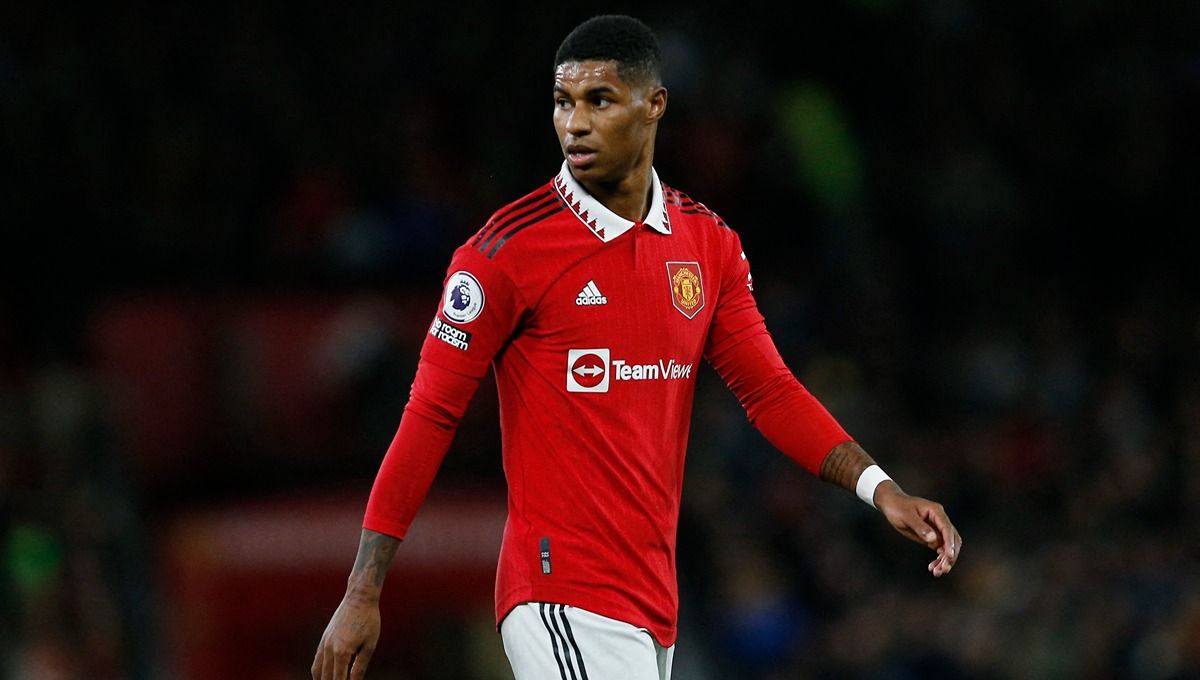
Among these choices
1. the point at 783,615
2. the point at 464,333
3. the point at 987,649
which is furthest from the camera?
the point at 783,615

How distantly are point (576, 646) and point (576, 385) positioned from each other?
625 mm

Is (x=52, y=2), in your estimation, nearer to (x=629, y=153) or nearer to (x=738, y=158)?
(x=738, y=158)

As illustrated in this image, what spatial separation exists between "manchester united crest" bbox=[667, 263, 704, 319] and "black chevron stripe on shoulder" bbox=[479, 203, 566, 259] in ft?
1.06

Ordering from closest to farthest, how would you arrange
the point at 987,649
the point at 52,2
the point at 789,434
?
1. the point at 789,434
2. the point at 987,649
3. the point at 52,2

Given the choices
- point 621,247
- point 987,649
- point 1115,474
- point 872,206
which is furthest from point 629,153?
point 872,206

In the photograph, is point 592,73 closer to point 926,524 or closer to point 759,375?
point 759,375

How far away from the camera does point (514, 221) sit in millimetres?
4109

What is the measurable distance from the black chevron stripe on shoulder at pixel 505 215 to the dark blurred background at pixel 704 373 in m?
5.23

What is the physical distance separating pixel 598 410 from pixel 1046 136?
365 inches

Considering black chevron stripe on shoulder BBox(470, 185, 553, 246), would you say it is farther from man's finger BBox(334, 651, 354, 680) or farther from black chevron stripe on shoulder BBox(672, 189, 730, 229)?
man's finger BBox(334, 651, 354, 680)

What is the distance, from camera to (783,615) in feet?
31.7

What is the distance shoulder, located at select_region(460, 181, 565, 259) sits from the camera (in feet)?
13.3

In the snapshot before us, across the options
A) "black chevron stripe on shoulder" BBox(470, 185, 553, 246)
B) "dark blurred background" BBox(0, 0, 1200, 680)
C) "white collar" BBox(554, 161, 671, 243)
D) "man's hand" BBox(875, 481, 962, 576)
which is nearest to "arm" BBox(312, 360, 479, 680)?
"black chevron stripe on shoulder" BBox(470, 185, 553, 246)

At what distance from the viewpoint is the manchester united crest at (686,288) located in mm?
4258
